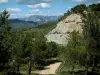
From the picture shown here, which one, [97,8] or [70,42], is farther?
[97,8]

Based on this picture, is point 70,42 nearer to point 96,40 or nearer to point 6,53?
point 96,40

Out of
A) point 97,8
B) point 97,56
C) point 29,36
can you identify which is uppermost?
point 97,8

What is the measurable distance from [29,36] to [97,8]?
82.2m

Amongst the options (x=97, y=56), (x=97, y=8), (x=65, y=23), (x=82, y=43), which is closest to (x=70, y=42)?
(x=82, y=43)

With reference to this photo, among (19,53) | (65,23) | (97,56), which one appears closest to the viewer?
(19,53)

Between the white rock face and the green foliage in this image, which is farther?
the white rock face

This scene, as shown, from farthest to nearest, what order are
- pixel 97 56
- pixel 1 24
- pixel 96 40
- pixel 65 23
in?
pixel 65 23 → pixel 97 56 → pixel 96 40 → pixel 1 24

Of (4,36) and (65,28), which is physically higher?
(65,28)

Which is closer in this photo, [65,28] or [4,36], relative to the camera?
[4,36]

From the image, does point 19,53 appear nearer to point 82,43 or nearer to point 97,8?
point 82,43

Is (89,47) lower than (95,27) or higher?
lower

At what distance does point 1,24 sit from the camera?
4400 cm

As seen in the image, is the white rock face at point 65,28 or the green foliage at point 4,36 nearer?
the green foliage at point 4,36

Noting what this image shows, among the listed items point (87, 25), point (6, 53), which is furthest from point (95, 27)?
point (6, 53)
